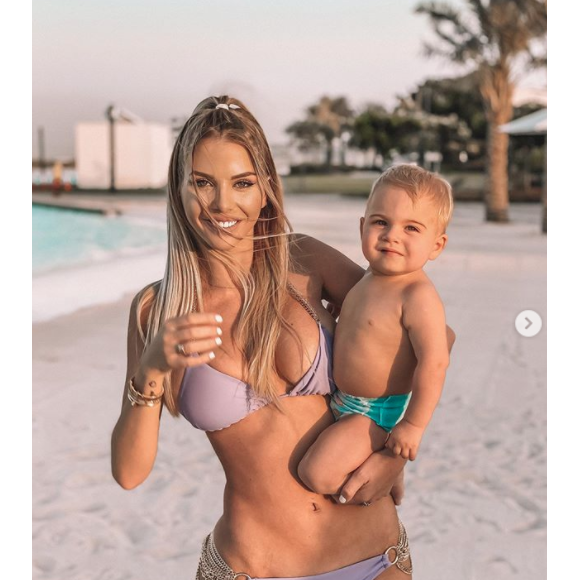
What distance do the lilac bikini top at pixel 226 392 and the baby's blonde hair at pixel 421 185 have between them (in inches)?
15.1

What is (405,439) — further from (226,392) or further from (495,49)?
(495,49)

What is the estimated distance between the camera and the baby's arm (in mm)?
1816

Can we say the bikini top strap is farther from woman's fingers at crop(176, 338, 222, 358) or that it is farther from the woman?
woman's fingers at crop(176, 338, 222, 358)

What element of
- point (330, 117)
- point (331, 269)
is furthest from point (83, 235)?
point (330, 117)

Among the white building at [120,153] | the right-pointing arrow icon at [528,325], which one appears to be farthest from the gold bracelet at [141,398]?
the white building at [120,153]

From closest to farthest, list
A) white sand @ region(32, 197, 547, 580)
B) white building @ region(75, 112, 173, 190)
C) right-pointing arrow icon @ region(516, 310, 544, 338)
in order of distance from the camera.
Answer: white sand @ region(32, 197, 547, 580) → right-pointing arrow icon @ region(516, 310, 544, 338) → white building @ region(75, 112, 173, 190)

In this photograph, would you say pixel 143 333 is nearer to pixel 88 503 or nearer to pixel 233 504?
pixel 233 504

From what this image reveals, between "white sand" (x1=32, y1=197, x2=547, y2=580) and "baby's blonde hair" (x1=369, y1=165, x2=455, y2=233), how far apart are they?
0.54 metres

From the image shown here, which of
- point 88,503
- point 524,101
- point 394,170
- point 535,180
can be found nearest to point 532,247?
point 88,503

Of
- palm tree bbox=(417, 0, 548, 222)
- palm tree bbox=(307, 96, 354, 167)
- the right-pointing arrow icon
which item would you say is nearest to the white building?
palm tree bbox=(307, 96, 354, 167)

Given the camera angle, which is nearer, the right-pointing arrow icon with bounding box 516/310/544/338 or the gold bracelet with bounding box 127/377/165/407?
the gold bracelet with bounding box 127/377/165/407

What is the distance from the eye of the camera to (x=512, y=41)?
21516 mm

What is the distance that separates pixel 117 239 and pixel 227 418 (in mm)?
25909

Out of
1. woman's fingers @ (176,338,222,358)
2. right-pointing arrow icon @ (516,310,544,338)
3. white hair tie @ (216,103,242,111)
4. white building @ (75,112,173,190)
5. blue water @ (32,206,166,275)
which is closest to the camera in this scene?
woman's fingers @ (176,338,222,358)
